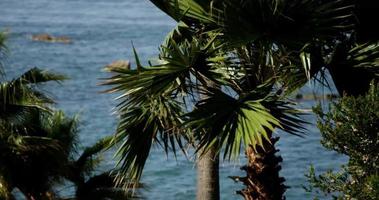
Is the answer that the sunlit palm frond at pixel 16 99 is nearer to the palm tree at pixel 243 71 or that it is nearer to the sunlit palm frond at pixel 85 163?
the sunlit palm frond at pixel 85 163

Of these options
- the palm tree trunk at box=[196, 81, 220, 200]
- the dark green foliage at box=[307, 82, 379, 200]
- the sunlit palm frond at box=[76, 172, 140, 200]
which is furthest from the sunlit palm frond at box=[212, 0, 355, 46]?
the sunlit palm frond at box=[76, 172, 140, 200]

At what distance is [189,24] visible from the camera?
7848mm

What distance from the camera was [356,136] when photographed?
257 inches

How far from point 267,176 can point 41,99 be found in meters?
3.51

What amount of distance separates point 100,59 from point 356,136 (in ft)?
132

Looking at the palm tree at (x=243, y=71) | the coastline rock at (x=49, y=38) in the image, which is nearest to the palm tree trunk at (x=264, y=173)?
the palm tree at (x=243, y=71)

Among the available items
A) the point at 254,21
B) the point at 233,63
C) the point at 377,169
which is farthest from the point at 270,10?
the point at 377,169

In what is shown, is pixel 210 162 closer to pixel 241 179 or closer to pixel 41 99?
pixel 241 179

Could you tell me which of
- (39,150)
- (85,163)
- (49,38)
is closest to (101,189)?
(85,163)

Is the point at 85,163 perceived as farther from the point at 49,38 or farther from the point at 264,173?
the point at 49,38

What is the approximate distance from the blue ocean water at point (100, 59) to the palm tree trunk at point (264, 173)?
0.74ft

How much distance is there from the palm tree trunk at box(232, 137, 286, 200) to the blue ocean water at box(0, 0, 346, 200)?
0.23m

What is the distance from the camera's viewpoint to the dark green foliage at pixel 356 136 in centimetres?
640

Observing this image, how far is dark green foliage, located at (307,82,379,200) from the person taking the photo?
21.0 feet
